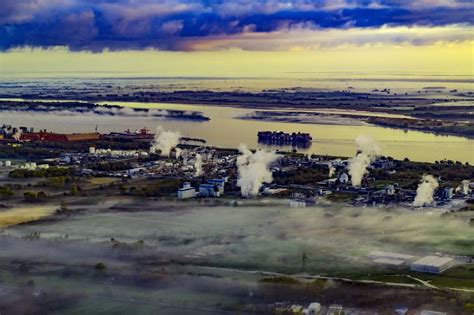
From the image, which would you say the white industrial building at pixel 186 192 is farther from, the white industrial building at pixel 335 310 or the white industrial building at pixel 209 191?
the white industrial building at pixel 335 310

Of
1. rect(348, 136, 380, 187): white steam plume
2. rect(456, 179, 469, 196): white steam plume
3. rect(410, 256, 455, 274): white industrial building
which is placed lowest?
rect(410, 256, 455, 274): white industrial building

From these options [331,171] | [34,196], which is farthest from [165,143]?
[34,196]

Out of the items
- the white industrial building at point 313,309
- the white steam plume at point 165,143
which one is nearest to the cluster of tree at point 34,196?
the white steam plume at point 165,143

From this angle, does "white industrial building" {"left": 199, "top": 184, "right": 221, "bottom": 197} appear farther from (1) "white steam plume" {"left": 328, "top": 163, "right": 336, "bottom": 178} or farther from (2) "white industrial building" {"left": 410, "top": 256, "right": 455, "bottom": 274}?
(2) "white industrial building" {"left": 410, "top": 256, "right": 455, "bottom": 274}

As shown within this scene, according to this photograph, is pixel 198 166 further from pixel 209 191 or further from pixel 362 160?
pixel 362 160

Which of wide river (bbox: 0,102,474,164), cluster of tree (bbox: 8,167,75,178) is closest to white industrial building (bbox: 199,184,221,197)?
cluster of tree (bbox: 8,167,75,178)
